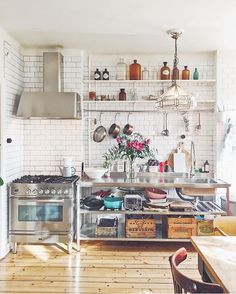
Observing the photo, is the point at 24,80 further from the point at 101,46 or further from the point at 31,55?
the point at 101,46

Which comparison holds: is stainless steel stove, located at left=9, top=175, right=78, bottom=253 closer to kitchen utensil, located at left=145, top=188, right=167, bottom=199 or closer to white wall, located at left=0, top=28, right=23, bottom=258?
white wall, located at left=0, top=28, right=23, bottom=258

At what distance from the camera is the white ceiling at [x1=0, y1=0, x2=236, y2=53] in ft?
10.5

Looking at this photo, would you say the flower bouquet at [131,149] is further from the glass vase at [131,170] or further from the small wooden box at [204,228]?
the small wooden box at [204,228]

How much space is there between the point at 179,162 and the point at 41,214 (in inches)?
85.3

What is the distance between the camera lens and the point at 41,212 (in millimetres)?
4207

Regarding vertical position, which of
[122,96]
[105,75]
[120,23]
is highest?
[120,23]

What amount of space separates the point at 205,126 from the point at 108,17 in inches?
93.8

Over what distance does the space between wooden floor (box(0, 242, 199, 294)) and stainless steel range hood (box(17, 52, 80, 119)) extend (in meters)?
1.77

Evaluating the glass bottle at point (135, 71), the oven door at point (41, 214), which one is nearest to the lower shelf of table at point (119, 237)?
the oven door at point (41, 214)

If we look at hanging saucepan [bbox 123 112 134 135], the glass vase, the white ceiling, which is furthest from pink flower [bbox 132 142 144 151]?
the white ceiling

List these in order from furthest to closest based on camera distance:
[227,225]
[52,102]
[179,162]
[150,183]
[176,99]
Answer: [179,162] → [52,102] → [150,183] → [176,99] → [227,225]

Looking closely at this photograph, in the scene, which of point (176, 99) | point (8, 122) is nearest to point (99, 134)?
point (8, 122)

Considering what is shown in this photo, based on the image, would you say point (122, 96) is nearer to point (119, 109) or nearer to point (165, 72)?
point (119, 109)

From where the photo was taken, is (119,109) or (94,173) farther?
(119,109)
